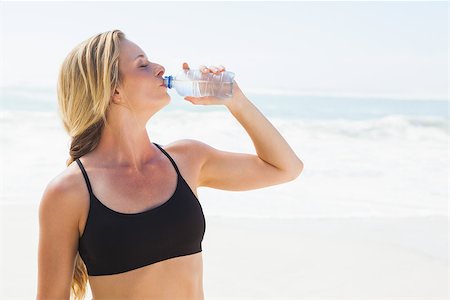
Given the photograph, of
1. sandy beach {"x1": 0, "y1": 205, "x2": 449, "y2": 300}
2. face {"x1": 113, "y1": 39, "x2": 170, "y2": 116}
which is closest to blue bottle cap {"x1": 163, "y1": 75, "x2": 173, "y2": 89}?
face {"x1": 113, "y1": 39, "x2": 170, "y2": 116}

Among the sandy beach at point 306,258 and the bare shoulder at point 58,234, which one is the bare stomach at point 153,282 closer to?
the bare shoulder at point 58,234

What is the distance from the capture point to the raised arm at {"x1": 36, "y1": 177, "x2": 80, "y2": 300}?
227cm

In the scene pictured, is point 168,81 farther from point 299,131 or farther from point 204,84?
point 299,131

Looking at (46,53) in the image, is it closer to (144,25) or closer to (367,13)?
(144,25)

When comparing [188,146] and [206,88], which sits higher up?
[206,88]

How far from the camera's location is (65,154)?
11359 millimetres

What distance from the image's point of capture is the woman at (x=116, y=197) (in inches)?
91.0

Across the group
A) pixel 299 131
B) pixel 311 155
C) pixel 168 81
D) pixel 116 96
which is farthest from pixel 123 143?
pixel 299 131

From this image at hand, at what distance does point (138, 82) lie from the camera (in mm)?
2441

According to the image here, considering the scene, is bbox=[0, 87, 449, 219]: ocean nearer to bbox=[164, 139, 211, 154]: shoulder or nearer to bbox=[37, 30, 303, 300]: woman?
bbox=[164, 139, 211, 154]: shoulder

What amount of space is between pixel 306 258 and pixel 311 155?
6766 millimetres

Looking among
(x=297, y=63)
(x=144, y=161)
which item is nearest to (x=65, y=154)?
(x=144, y=161)

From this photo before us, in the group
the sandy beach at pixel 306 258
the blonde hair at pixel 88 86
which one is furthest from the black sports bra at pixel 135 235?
the sandy beach at pixel 306 258

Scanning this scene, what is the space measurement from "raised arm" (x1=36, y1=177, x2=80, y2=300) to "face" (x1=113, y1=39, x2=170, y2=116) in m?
0.38
